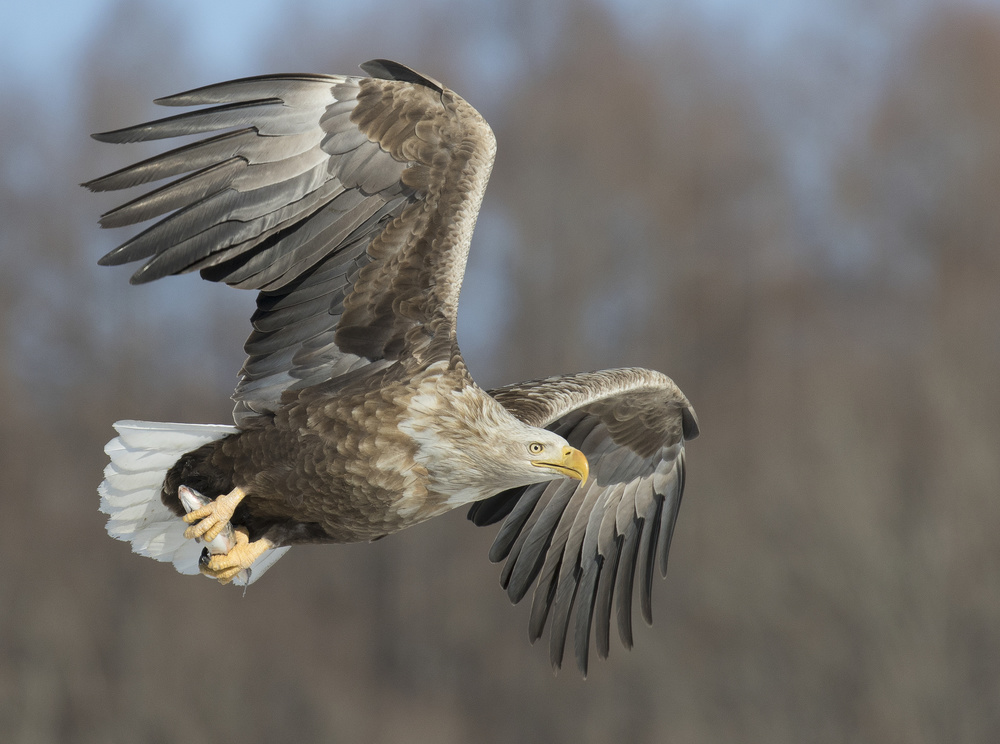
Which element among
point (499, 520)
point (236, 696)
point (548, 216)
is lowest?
point (236, 696)

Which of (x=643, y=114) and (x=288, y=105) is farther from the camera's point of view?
(x=643, y=114)

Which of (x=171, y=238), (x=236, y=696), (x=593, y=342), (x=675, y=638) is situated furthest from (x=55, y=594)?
(x=171, y=238)

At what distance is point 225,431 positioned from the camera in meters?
5.42

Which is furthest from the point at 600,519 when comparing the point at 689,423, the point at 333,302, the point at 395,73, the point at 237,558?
the point at 395,73

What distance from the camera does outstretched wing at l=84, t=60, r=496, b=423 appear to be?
5031 millimetres

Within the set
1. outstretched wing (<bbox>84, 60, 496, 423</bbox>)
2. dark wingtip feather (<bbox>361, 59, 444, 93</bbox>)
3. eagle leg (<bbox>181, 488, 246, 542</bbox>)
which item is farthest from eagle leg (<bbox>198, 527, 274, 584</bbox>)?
dark wingtip feather (<bbox>361, 59, 444, 93</bbox>)

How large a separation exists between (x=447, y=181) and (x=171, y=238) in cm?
103

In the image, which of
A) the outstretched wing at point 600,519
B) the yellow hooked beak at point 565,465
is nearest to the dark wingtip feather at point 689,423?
the outstretched wing at point 600,519

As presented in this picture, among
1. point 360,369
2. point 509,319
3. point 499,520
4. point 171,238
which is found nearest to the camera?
point 171,238

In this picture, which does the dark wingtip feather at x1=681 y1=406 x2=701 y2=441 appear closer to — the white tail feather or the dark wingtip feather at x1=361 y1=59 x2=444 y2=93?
the white tail feather

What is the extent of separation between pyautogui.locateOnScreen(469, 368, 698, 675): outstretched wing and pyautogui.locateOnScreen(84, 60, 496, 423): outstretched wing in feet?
5.97

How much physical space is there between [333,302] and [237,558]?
3.59 feet

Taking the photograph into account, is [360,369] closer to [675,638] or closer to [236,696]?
[236,696]

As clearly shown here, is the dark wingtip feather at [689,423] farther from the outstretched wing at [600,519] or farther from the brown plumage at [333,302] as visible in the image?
the brown plumage at [333,302]
